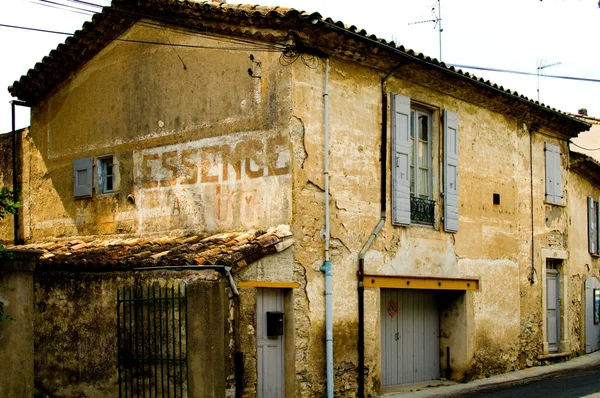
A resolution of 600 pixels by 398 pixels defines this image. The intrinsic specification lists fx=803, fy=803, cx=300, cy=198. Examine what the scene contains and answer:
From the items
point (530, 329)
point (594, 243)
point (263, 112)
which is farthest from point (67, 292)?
point (594, 243)

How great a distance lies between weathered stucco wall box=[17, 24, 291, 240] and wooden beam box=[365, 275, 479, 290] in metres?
2.16

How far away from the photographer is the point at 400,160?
13148 mm

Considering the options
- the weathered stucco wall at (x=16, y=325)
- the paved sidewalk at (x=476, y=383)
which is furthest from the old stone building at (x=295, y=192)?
the weathered stucco wall at (x=16, y=325)

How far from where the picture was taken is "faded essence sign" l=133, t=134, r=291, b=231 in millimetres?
11539

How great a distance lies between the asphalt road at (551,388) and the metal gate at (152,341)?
482 centimetres

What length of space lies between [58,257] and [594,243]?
12.9m

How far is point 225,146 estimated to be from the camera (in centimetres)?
1218

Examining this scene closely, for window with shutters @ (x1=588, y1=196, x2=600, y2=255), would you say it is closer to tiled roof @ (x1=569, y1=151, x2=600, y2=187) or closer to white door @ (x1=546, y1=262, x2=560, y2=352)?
tiled roof @ (x1=569, y1=151, x2=600, y2=187)

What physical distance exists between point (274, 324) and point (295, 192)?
187 cm

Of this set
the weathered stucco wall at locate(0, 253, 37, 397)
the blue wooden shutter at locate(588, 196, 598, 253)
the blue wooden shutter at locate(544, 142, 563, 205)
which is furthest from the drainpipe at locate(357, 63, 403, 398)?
the blue wooden shutter at locate(588, 196, 598, 253)

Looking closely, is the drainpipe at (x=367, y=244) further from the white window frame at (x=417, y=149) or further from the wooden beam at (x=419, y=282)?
the white window frame at (x=417, y=149)

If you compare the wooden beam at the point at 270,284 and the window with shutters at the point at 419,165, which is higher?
the window with shutters at the point at 419,165

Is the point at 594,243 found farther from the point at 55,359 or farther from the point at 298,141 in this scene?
the point at 55,359

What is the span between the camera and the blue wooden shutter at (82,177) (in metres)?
14.3
